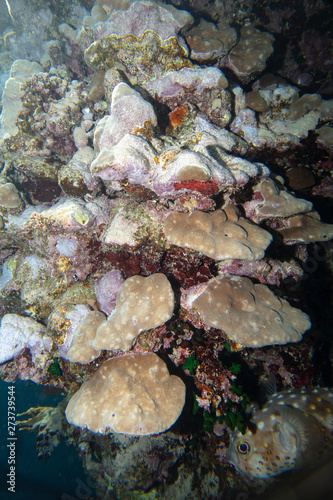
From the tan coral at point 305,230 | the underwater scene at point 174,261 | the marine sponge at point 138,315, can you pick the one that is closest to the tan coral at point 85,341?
the underwater scene at point 174,261

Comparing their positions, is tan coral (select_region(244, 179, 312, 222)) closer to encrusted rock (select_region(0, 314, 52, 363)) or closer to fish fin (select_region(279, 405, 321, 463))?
fish fin (select_region(279, 405, 321, 463))

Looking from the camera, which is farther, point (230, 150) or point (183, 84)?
point (183, 84)

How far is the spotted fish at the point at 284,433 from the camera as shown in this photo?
2844 millimetres

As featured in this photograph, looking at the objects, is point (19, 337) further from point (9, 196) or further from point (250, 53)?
point (250, 53)

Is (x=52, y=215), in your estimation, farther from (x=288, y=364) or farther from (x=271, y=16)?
(x=271, y=16)

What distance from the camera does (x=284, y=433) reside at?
3057 mm

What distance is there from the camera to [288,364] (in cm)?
403

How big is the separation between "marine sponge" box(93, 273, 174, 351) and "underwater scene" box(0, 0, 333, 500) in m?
0.02

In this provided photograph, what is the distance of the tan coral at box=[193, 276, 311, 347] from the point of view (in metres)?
2.93

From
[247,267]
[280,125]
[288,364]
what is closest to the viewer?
[247,267]

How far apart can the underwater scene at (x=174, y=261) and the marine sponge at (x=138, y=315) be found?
2 centimetres

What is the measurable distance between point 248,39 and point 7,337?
9.60m

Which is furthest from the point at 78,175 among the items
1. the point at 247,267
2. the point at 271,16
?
the point at 271,16

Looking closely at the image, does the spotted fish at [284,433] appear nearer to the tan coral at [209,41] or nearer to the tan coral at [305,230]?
the tan coral at [305,230]
